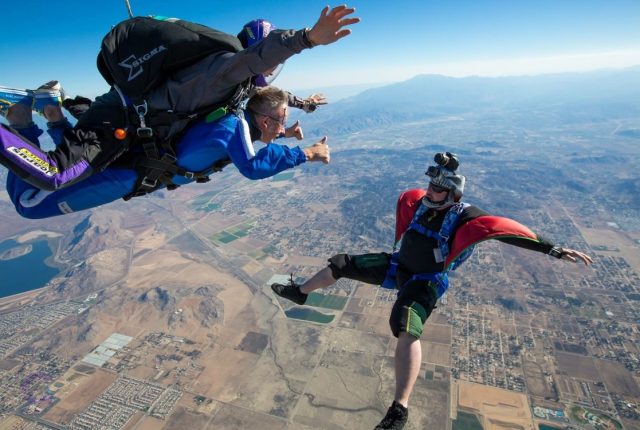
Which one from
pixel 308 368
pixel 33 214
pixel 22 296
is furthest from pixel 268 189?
pixel 33 214

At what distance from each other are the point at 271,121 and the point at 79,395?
102 ft

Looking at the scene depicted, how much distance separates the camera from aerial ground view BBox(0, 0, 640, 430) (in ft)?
76.3

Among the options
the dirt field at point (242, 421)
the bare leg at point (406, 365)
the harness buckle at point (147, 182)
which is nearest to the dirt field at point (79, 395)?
the dirt field at point (242, 421)

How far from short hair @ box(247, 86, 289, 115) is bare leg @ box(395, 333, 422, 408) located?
3.18 m

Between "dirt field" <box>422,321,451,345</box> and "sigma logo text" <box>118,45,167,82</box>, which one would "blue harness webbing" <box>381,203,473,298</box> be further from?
"dirt field" <box>422,321,451,345</box>

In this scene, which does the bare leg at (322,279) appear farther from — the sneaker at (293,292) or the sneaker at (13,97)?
the sneaker at (13,97)

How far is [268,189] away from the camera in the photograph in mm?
89125

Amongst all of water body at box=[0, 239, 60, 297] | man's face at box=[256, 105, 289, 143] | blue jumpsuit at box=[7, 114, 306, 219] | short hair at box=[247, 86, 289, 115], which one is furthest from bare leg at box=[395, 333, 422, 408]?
water body at box=[0, 239, 60, 297]

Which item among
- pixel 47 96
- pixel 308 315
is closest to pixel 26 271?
pixel 308 315

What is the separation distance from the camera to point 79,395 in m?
25.9

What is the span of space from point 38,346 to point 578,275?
5987cm

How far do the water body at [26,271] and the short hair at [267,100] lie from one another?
55432 millimetres

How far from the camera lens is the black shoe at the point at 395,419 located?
147 inches

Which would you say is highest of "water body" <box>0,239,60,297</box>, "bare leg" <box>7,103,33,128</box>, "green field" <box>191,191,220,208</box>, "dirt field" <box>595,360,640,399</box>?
"bare leg" <box>7,103,33,128</box>
